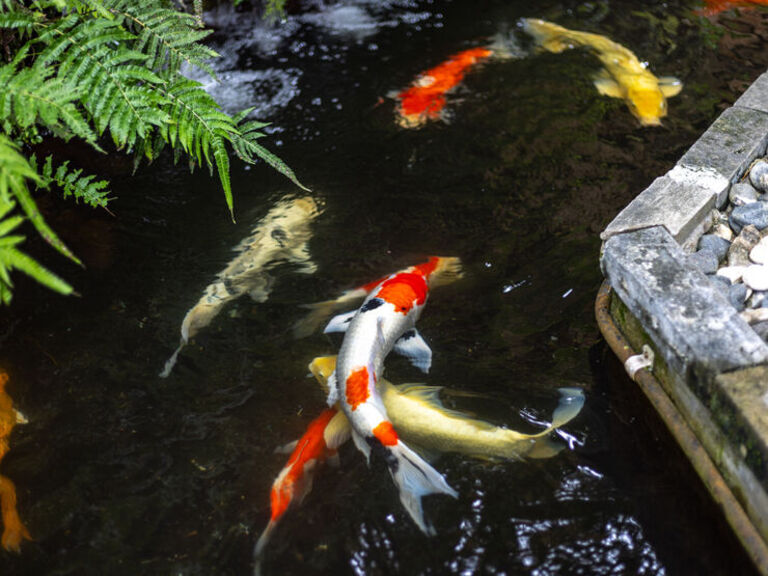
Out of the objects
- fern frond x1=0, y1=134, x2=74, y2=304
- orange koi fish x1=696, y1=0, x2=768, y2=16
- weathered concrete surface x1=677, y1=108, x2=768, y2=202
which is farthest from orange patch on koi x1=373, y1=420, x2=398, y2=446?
orange koi fish x1=696, y1=0, x2=768, y2=16

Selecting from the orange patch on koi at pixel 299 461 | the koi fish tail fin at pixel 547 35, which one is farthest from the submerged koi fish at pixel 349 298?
the koi fish tail fin at pixel 547 35

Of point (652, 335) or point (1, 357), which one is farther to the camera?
point (1, 357)

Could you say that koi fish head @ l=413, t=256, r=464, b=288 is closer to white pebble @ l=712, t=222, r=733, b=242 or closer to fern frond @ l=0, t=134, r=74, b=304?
white pebble @ l=712, t=222, r=733, b=242

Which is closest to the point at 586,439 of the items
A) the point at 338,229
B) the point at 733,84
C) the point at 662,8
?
the point at 338,229

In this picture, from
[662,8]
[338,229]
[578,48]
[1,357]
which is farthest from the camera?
[662,8]

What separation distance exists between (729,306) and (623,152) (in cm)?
256

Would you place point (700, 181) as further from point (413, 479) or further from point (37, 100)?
point (37, 100)

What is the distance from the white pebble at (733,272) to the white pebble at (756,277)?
0.11ft

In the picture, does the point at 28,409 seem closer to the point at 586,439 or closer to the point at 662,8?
the point at 586,439

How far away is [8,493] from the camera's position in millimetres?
Answer: 3189

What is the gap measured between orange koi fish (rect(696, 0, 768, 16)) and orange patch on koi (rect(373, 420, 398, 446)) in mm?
6086

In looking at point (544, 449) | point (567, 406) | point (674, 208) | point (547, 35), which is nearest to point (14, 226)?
point (544, 449)

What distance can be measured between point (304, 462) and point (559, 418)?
1.25 m

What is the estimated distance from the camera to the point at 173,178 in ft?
16.7
